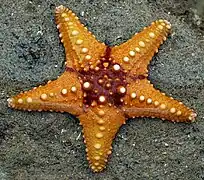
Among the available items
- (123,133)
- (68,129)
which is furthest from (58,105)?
(123,133)

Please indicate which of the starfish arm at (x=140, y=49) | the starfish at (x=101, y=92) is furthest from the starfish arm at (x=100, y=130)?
the starfish arm at (x=140, y=49)

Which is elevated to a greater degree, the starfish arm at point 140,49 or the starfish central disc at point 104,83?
the starfish arm at point 140,49

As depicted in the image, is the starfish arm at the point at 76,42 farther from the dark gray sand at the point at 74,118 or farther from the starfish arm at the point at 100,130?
the starfish arm at the point at 100,130

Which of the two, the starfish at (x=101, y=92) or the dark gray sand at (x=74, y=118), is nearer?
the starfish at (x=101, y=92)

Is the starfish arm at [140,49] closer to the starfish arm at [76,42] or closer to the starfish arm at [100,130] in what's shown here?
the starfish arm at [76,42]

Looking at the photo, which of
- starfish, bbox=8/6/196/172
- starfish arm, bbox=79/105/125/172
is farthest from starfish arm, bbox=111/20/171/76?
starfish arm, bbox=79/105/125/172

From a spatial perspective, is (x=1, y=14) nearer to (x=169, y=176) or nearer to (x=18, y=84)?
(x=18, y=84)

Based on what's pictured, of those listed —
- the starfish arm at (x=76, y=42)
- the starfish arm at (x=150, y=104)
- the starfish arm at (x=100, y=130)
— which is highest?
the starfish arm at (x=76, y=42)
